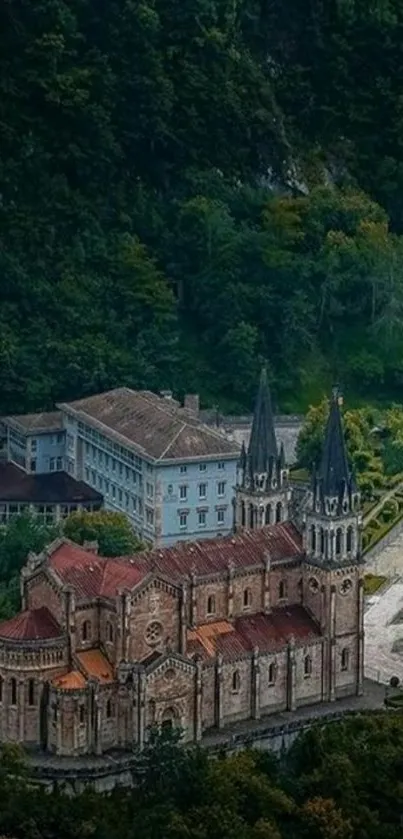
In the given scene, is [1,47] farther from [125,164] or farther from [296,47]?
[296,47]

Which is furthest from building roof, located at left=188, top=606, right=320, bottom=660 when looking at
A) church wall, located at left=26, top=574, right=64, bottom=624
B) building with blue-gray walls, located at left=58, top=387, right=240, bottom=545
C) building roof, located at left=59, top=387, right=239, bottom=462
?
building roof, located at left=59, top=387, right=239, bottom=462

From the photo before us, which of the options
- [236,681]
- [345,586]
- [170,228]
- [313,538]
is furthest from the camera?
[170,228]

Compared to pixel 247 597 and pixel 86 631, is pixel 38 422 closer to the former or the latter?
pixel 247 597

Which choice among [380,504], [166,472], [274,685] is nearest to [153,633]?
[274,685]

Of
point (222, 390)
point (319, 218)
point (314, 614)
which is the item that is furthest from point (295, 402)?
point (314, 614)

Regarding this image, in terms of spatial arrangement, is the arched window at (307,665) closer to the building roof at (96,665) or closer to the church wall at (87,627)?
the building roof at (96,665)

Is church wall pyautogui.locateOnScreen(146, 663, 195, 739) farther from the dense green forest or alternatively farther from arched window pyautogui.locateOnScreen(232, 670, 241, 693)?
the dense green forest
